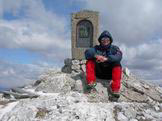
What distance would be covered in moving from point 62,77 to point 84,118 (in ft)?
20.3

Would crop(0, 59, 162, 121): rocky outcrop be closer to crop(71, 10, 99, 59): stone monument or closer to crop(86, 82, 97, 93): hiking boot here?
crop(86, 82, 97, 93): hiking boot

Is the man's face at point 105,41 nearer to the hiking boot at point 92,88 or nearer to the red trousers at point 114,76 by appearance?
the red trousers at point 114,76

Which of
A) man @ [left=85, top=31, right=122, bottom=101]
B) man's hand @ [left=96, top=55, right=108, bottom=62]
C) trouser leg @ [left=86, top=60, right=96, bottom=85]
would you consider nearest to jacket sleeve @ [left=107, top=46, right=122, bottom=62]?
man @ [left=85, top=31, right=122, bottom=101]

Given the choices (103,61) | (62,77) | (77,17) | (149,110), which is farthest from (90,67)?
(77,17)

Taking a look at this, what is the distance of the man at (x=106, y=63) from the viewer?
8.18 metres

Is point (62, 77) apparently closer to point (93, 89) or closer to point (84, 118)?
point (93, 89)

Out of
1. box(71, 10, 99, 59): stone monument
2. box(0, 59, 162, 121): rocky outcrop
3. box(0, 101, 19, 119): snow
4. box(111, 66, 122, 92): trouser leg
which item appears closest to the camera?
box(0, 59, 162, 121): rocky outcrop

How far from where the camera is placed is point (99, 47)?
880 cm

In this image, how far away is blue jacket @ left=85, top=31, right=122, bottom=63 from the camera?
323 inches

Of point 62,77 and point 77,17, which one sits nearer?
point 62,77

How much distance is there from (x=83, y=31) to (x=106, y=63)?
6814mm

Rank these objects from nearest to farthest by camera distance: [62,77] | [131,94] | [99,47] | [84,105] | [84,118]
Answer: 1. [84,118]
2. [84,105]
3. [99,47]
4. [131,94]
5. [62,77]

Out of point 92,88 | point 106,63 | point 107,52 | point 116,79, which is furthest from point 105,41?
point 92,88

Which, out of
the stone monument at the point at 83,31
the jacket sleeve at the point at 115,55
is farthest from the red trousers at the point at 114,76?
the stone monument at the point at 83,31
